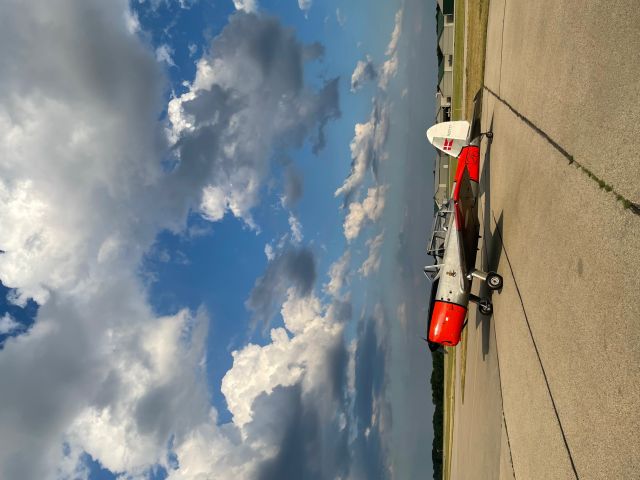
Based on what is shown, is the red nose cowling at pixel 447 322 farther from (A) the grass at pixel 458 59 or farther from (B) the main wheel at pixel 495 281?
(A) the grass at pixel 458 59

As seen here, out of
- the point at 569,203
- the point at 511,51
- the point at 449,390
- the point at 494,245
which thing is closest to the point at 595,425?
the point at 569,203

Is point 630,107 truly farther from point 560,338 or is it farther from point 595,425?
point 595,425

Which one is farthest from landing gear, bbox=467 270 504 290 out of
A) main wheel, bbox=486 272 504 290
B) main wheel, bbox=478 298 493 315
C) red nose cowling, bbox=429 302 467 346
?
red nose cowling, bbox=429 302 467 346

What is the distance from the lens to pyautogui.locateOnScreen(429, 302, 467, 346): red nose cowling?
21.2m

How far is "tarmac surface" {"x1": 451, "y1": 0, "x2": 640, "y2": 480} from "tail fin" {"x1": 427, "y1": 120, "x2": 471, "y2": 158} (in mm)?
12930

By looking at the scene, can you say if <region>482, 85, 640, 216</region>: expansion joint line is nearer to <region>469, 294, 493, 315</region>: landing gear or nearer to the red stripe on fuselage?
<region>469, 294, 493, 315</region>: landing gear

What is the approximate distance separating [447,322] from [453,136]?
16.8 m

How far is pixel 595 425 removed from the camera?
8.17m

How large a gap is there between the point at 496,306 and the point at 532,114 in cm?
819

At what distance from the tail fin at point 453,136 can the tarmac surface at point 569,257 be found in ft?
42.4

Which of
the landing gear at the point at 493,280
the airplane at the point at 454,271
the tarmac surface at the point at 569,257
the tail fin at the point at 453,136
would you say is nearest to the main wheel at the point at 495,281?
the landing gear at the point at 493,280

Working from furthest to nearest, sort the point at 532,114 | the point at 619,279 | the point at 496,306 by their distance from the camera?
the point at 496,306 → the point at 532,114 → the point at 619,279

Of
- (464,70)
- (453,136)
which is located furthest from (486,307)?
(464,70)

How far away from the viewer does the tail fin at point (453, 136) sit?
31.8 metres
